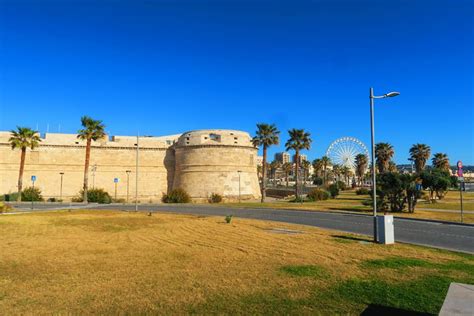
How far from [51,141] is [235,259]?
6592cm

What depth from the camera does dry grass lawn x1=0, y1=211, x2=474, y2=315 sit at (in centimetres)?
674

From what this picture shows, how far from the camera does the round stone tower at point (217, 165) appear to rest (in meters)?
65.1

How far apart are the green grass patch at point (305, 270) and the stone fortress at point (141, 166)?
5382 centimetres

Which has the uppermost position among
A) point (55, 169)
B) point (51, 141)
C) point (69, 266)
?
point (51, 141)

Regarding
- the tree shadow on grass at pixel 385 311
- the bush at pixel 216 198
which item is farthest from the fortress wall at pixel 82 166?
the tree shadow on grass at pixel 385 311

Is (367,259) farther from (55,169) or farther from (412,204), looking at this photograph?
(55,169)

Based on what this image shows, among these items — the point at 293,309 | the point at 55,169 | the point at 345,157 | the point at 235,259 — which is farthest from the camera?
the point at 345,157

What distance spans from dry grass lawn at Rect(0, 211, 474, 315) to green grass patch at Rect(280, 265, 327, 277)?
0.03 m

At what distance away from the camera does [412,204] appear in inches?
1214

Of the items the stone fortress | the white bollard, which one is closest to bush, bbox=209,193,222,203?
the stone fortress

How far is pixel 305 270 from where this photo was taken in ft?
30.6

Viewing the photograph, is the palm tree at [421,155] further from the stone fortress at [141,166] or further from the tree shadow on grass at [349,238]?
the tree shadow on grass at [349,238]

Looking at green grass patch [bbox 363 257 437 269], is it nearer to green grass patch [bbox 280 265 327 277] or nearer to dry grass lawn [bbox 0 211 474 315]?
dry grass lawn [bbox 0 211 474 315]

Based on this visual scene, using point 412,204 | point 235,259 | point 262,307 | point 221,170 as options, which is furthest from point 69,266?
point 221,170
